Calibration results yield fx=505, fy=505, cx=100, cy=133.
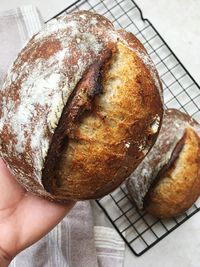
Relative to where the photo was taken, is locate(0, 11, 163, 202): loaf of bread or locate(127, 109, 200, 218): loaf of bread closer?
locate(0, 11, 163, 202): loaf of bread

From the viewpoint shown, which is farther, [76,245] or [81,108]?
[76,245]

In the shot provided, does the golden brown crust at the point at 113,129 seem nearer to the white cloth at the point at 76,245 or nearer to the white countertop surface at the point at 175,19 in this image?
the white cloth at the point at 76,245

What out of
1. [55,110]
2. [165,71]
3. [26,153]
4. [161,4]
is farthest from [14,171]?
[161,4]

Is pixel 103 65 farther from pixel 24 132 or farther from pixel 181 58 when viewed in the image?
pixel 181 58

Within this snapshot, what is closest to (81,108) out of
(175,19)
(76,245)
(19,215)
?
(19,215)

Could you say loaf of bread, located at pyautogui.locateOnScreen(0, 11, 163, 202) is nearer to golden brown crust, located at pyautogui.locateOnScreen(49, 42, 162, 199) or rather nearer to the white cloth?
golden brown crust, located at pyautogui.locateOnScreen(49, 42, 162, 199)

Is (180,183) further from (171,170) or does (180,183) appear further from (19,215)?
(19,215)

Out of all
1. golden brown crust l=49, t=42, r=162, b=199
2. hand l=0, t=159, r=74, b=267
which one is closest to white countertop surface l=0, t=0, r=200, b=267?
hand l=0, t=159, r=74, b=267
